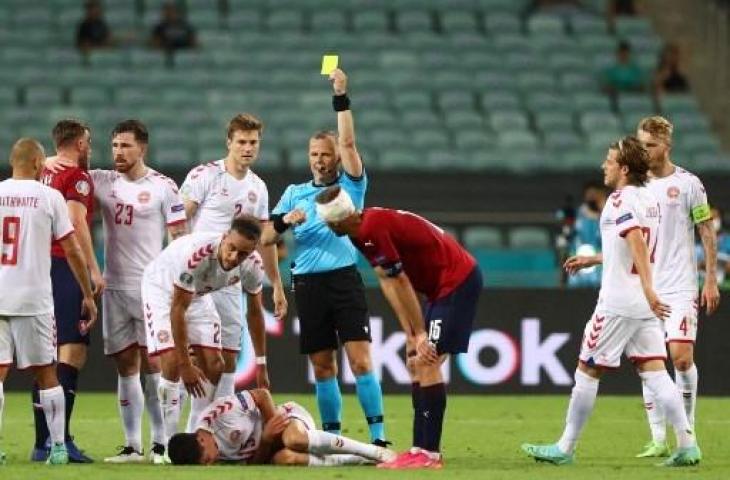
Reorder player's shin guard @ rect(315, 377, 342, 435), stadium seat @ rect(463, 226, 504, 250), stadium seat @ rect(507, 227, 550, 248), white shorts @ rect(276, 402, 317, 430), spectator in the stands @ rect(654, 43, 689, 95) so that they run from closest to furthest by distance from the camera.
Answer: white shorts @ rect(276, 402, 317, 430) < player's shin guard @ rect(315, 377, 342, 435) < stadium seat @ rect(463, 226, 504, 250) < stadium seat @ rect(507, 227, 550, 248) < spectator in the stands @ rect(654, 43, 689, 95)

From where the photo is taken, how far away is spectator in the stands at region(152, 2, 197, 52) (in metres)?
23.7

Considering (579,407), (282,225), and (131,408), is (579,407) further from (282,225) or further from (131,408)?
(131,408)

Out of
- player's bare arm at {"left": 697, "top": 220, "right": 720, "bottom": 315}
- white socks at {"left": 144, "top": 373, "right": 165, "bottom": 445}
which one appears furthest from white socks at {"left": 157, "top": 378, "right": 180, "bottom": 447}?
player's bare arm at {"left": 697, "top": 220, "right": 720, "bottom": 315}

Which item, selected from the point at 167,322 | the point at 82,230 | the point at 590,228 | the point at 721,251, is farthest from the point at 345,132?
the point at 721,251

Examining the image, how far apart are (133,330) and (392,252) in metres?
2.25

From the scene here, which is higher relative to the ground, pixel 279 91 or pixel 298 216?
pixel 279 91

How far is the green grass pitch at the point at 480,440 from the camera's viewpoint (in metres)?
10.0

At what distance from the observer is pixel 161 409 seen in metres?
11.1

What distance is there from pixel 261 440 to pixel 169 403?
2.09ft

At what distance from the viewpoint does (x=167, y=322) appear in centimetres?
1076

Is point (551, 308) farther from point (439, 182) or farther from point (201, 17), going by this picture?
point (201, 17)

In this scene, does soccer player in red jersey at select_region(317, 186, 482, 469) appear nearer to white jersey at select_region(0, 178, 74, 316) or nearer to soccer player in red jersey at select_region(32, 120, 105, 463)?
white jersey at select_region(0, 178, 74, 316)

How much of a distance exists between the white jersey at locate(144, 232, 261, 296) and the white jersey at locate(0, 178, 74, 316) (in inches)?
23.6

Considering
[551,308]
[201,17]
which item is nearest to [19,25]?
[201,17]
